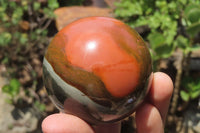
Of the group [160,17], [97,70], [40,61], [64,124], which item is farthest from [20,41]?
[97,70]

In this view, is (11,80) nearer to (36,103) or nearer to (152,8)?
(36,103)

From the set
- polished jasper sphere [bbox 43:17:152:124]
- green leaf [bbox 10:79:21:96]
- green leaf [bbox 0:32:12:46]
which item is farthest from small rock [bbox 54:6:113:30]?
polished jasper sphere [bbox 43:17:152:124]

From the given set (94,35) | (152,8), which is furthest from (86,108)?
(152,8)

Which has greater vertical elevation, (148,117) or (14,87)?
(148,117)

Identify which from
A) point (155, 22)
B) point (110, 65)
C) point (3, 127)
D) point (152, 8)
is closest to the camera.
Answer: point (110, 65)

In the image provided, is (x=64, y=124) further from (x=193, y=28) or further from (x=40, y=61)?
(x=40, y=61)

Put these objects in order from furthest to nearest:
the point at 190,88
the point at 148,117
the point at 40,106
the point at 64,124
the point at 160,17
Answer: the point at 160,17, the point at 40,106, the point at 190,88, the point at 148,117, the point at 64,124
